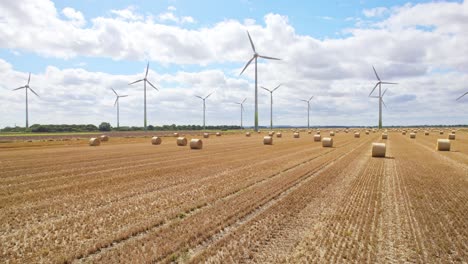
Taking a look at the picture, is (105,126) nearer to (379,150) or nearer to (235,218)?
(379,150)

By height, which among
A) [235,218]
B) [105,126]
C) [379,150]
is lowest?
[235,218]

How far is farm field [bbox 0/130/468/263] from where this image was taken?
7.35 meters

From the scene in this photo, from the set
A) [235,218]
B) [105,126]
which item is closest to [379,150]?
[235,218]

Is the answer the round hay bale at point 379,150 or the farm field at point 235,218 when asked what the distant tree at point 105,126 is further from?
the farm field at point 235,218

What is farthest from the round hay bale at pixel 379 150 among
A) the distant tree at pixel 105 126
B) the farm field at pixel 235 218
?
the distant tree at pixel 105 126

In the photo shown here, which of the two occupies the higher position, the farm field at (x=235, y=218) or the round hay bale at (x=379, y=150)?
the round hay bale at (x=379, y=150)

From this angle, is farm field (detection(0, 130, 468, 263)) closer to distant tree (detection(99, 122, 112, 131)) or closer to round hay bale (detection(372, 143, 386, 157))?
round hay bale (detection(372, 143, 386, 157))

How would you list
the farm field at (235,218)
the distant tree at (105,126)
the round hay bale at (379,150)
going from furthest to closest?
the distant tree at (105,126) → the round hay bale at (379,150) → the farm field at (235,218)

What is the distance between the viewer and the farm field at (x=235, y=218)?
Answer: 7.35 meters

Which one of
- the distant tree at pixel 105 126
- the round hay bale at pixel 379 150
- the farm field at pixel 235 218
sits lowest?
the farm field at pixel 235 218

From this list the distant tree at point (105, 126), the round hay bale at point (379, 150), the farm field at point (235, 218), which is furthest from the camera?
the distant tree at point (105, 126)

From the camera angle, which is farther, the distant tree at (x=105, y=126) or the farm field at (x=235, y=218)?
the distant tree at (x=105, y=126)

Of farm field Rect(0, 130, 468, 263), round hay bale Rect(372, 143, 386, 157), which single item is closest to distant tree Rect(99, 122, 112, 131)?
round hay bale Rect(372, 143, 386, 157)

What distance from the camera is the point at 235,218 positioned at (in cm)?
978
